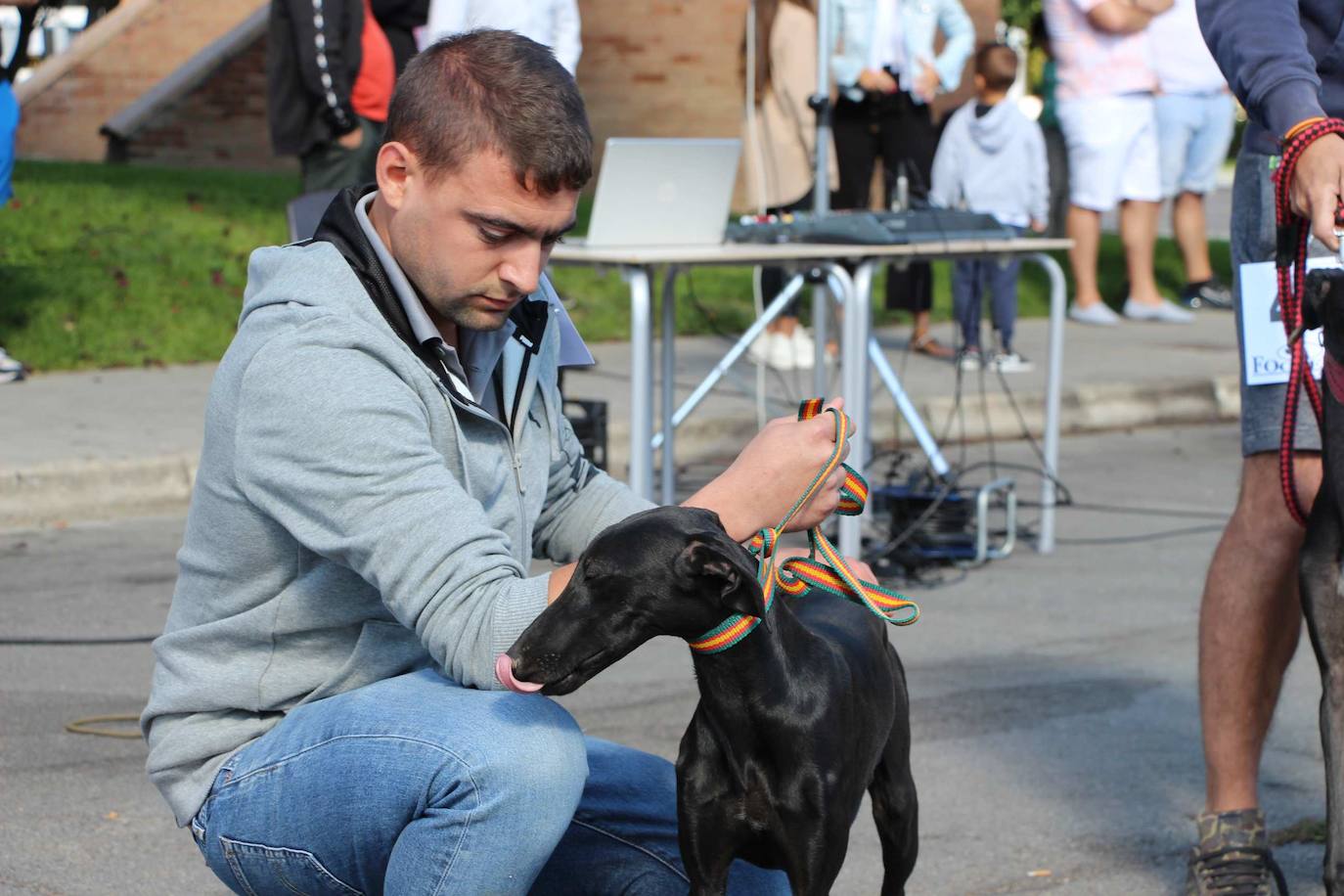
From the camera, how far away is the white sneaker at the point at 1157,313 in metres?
12.7

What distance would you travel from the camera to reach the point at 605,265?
603cm

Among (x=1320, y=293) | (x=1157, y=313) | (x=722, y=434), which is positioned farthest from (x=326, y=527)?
(x=1157, y=313)

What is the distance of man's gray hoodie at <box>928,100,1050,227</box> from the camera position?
35.3 ft

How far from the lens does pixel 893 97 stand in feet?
34.8

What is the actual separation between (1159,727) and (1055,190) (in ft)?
34.4

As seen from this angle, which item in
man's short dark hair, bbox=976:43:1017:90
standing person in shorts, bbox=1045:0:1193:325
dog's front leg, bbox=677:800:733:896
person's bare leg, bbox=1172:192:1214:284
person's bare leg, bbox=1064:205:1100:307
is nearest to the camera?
dog's front leg, bbox=677:800:733:896

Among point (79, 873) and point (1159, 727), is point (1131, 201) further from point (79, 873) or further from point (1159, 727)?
point (79, 873)

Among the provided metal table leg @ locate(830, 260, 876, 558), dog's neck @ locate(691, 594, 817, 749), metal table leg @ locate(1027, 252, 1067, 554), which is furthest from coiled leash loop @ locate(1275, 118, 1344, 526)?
metal table leg @ locate(1027, 252, 1067, 554)

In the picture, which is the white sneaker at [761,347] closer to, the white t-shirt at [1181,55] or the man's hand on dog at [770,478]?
the white t-shirt at [1181,55]

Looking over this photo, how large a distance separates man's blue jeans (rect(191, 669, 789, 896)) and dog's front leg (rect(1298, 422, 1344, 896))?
4.23ft

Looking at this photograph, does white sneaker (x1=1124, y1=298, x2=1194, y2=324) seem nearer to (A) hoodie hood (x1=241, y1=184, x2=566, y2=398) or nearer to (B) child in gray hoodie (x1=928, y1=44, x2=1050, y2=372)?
(B) child in gray hoodie (x1=928, y1=44, x2=1050, y2=372)

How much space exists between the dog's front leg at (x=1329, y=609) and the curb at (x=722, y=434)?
5.11 m

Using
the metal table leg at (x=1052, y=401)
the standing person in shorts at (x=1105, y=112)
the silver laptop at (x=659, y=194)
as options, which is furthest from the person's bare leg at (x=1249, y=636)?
the standing person in shorts at (x=1105, y=112)

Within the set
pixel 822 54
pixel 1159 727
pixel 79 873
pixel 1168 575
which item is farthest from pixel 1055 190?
pixel 79 873
